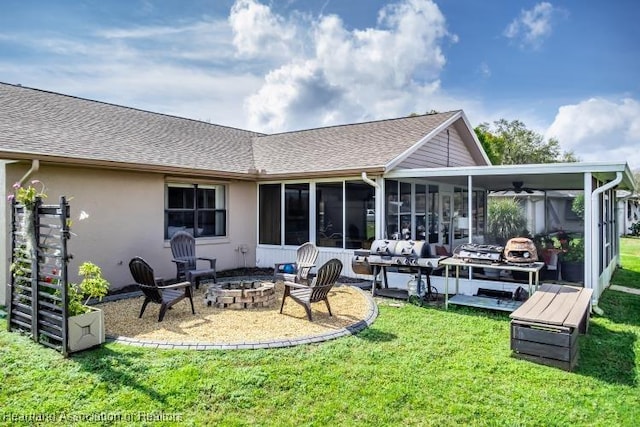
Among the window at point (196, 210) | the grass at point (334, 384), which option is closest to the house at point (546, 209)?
the grass at point (334, 384)

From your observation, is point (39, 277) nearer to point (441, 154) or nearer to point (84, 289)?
point (84, 289)

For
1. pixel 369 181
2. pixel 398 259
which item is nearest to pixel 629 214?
pixel 369 181

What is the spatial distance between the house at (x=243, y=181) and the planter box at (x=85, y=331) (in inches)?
130

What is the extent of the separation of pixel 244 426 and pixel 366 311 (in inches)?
146

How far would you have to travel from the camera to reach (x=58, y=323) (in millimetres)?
4656

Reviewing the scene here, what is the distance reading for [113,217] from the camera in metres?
8.08

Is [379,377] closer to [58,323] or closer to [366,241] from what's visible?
[58,323]

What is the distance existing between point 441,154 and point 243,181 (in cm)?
580

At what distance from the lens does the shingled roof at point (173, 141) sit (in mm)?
7543

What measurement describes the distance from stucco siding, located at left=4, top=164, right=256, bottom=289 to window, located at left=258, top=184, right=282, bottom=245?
5.37ft

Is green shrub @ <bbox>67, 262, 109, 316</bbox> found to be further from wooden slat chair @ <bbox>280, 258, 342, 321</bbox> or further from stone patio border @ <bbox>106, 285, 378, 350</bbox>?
wooden slat chair @ <bbox>280, 258, 342, 321</bbox>

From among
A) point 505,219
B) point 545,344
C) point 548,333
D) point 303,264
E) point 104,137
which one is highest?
point 104,137

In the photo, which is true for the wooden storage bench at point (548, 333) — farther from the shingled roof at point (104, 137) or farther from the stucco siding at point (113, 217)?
the stucco siding at point (113, 217)

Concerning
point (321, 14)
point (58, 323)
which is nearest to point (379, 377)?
point (58, 323)
